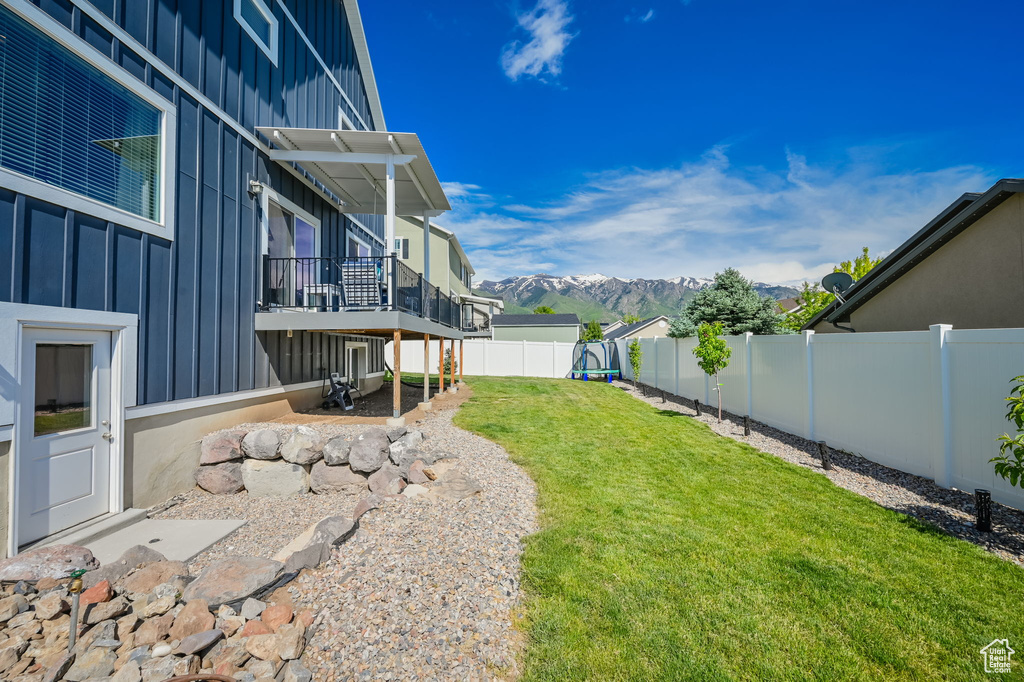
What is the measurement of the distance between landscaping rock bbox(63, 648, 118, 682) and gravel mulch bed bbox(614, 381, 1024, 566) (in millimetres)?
6718

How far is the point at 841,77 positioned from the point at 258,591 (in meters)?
16.5

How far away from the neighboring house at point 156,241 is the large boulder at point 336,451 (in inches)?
69.2

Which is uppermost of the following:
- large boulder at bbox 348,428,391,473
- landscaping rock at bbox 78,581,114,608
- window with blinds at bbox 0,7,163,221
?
window with blinds at bbox 0,7,163,221

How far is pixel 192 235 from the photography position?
5812mm

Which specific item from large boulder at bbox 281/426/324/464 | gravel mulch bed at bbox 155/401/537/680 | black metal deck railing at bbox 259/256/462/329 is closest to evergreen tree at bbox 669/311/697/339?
black metal deck railing at bbox 259/256/462/329

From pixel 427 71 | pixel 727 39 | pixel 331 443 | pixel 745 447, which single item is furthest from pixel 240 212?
pixel 727 39

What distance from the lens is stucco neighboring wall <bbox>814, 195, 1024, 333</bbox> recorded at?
6473 millimetres

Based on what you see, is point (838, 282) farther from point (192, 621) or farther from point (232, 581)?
point (192, 621)

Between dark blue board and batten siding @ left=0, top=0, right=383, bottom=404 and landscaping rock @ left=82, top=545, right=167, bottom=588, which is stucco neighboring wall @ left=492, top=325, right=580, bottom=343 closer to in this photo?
dark blue board and batten siding @ left=0, top=0, right=383, bottom=404

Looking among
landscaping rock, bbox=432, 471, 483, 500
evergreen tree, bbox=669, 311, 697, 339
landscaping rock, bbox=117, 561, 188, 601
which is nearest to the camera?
landscaping rock, bbox=117, 561, 188, 601

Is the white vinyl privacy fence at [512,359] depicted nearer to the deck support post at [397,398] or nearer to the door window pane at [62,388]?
the deck support post at [397,398]

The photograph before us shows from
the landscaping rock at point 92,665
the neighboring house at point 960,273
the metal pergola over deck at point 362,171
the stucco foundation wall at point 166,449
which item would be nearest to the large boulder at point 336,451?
the metal pergola over deck at point 362,171

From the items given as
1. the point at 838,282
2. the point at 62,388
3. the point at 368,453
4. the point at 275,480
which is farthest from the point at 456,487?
the point at 838,282

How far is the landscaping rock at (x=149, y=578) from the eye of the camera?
3139mm
